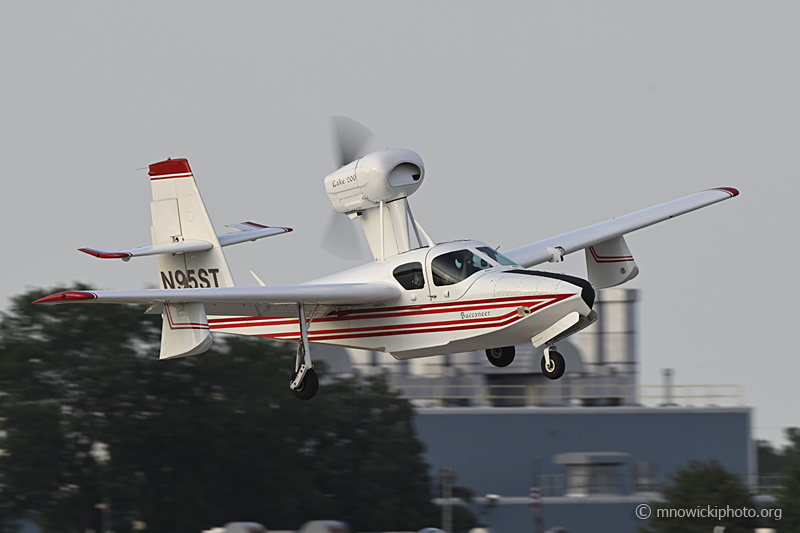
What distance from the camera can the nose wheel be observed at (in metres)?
23.5

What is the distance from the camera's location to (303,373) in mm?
24016

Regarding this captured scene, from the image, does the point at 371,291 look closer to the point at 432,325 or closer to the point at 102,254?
the point at 432,325

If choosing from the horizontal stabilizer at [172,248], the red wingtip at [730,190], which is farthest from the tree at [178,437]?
the horizontal stabilizer at [172,248]

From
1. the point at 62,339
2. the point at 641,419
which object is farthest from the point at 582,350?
the point at 62,339

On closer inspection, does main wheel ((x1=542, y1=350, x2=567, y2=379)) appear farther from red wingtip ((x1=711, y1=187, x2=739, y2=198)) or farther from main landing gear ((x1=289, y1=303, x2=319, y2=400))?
red wingtip ((x1=711, y1=187, x2=739, y2=198))

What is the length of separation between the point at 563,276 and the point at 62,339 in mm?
49991

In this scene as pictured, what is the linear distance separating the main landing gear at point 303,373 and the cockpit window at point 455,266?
305 centimetres

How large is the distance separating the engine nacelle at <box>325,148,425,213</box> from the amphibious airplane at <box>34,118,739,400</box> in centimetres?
3

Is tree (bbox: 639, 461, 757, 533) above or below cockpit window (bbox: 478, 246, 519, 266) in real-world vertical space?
below

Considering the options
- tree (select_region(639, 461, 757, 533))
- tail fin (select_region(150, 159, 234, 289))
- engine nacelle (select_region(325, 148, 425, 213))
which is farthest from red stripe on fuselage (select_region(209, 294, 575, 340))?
tree (select_region(639, 461, 757, 533))

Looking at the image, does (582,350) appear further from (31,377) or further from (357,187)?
(357,187)

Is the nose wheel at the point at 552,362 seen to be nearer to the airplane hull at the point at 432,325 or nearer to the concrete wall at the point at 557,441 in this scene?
the airplane hull at the point at 432,325

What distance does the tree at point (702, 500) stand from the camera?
2158 inches

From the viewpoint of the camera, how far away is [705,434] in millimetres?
68312
